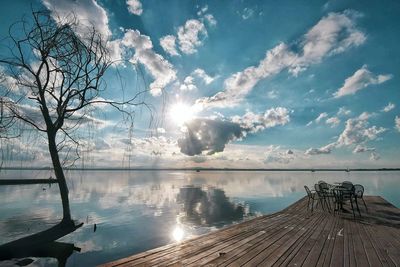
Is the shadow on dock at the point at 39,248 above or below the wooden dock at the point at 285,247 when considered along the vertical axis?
below

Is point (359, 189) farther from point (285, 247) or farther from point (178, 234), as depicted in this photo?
point (178, 234)

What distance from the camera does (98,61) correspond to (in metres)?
10.2

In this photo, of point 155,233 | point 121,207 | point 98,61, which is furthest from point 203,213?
point 98,61

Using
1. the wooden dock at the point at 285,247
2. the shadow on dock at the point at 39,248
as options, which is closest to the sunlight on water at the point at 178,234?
the shadow on dock at the point at 39,248

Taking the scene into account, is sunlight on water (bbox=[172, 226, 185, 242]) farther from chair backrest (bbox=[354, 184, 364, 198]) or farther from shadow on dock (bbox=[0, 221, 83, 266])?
chair backrest (bbox=[354, 184, 364, 198])

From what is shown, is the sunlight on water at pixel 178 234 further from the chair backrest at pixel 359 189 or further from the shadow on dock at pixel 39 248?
the chair backrest at pixel 359 189

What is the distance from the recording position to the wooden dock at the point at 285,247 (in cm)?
497

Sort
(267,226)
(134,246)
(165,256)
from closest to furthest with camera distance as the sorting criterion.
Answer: (165,256) < (267,226) < (134,246)

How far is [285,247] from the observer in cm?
601

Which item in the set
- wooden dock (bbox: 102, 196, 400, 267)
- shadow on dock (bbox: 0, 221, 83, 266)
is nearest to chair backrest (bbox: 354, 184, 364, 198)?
wooden dock (bbox: 102, 196, 400, 267)

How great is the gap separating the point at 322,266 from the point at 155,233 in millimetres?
13822

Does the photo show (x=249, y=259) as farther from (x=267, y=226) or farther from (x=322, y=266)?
(x=267, y=226)

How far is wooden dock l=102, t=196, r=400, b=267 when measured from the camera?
497cm

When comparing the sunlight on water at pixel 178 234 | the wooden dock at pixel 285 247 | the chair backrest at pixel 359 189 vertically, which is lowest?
the sunlight on water at pixel 178 234
